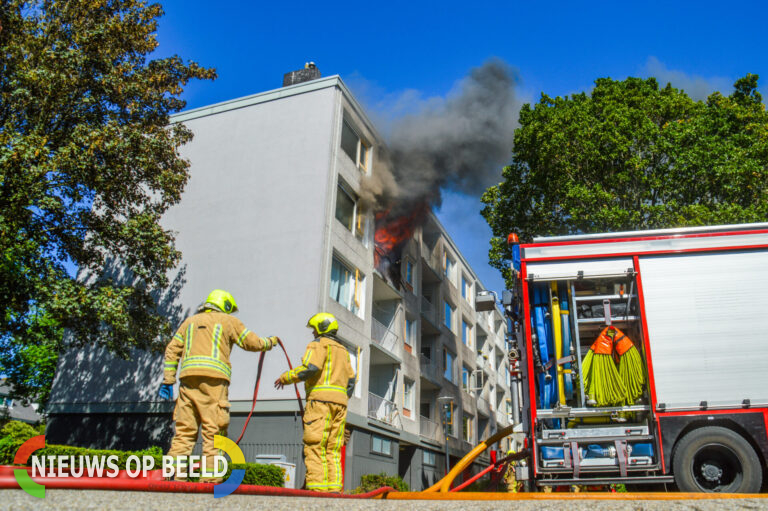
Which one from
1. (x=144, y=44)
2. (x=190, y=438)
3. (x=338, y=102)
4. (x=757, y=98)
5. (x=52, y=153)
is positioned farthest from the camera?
(x=338, y=102)

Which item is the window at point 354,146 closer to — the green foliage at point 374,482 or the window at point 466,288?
the green foliage at point 374,482

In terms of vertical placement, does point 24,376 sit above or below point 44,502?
above

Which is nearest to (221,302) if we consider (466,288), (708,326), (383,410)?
(708,326)

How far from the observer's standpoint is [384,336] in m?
21.3

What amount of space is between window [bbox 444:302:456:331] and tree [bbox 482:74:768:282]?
473 inches

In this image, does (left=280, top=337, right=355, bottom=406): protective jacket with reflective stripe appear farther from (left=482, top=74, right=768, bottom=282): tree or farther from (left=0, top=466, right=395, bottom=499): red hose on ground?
(left=482, top=74, right=768, bottom=282): tree

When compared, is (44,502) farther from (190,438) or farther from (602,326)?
(602,326)

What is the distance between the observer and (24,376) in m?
30.0

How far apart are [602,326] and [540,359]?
899mm

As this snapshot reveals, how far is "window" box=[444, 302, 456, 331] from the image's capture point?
30.3 m

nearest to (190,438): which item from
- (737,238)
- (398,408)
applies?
(737,238)

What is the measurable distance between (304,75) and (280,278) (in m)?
8.62

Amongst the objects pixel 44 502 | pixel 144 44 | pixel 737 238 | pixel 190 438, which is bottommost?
pixel 44 502

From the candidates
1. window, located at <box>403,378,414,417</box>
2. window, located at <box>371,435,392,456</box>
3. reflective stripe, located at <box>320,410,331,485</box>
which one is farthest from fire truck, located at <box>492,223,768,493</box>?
window, located at <box>403,378,414,417</box>
